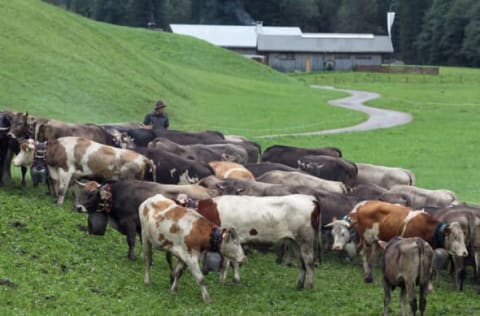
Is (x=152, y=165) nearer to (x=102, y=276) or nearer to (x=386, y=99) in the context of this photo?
(x=102, y=276)

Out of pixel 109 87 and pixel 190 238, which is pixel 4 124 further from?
pixel 109 87

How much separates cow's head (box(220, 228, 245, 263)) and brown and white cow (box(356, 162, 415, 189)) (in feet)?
35.8

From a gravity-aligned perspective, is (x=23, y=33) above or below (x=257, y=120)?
above

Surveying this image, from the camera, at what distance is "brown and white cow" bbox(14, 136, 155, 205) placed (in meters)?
21.4

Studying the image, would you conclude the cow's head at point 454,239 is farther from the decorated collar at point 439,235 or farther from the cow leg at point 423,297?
the cow leg at point 423,297

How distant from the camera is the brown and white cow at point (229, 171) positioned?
2280 cm

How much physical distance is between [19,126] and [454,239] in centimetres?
1233

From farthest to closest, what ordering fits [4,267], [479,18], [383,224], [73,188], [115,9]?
[115,9] < [479,18] < [73,188] < [383,224] < [4,267]

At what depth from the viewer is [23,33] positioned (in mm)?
49688

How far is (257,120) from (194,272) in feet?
118

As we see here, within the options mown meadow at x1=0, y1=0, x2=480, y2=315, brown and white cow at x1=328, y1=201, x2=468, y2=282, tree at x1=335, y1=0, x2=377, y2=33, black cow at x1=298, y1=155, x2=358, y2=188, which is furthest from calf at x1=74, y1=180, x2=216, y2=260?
tree at x1=335, y1=0, x2=377, y2=33

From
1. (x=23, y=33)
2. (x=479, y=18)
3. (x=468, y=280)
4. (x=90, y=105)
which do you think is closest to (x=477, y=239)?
(x=468, y=280)

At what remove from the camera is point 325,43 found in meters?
118

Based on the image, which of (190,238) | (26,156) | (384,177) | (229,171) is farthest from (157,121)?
(190,238)
